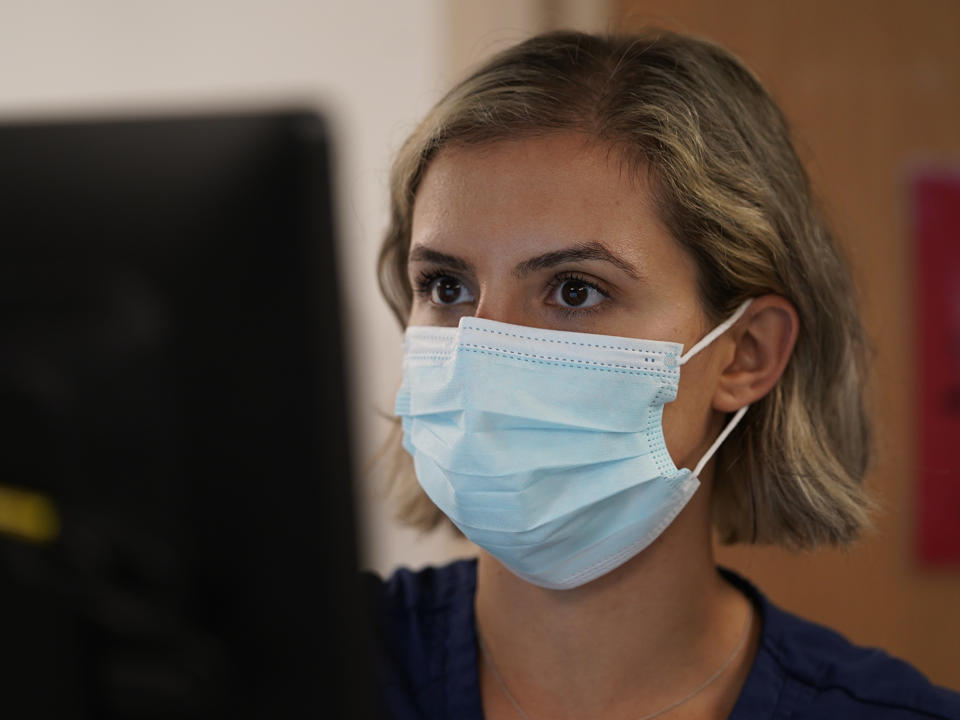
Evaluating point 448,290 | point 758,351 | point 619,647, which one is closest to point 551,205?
point 448,290

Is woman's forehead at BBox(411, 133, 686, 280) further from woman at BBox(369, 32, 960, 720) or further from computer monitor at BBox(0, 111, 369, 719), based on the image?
computer monitor at BBox(0, 111, 369, 719)

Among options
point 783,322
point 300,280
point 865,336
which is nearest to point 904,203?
point 865,336

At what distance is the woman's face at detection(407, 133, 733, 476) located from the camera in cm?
110

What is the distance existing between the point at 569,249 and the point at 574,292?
6cm

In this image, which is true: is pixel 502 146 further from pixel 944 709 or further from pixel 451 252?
pixel 944 709

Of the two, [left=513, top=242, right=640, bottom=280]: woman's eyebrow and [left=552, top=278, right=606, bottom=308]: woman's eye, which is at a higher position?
[left=513, top=242, right=640, bottom=280]: woman's eyebrow

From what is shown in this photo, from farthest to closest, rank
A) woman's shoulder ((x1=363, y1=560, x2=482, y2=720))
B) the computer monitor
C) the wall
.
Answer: the wall → woman's shoulder ((x1=363, y1=560, x2=482, y2=720)) → the computer monitor

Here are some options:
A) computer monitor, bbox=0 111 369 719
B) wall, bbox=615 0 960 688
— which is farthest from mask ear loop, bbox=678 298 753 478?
wall, bbox=615 0 960 688

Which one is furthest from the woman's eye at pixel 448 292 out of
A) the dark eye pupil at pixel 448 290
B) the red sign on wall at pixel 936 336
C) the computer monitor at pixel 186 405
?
the red sign on wall at pixel 936 336

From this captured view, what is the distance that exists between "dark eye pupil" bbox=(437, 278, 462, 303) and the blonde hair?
15 centimetres

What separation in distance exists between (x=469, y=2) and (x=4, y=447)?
6.20 feet

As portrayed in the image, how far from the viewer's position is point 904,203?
2385 mm

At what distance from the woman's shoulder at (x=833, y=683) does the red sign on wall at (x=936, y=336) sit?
1.31m

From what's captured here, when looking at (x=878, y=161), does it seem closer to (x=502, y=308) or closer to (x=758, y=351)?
(x=758, y=351)
